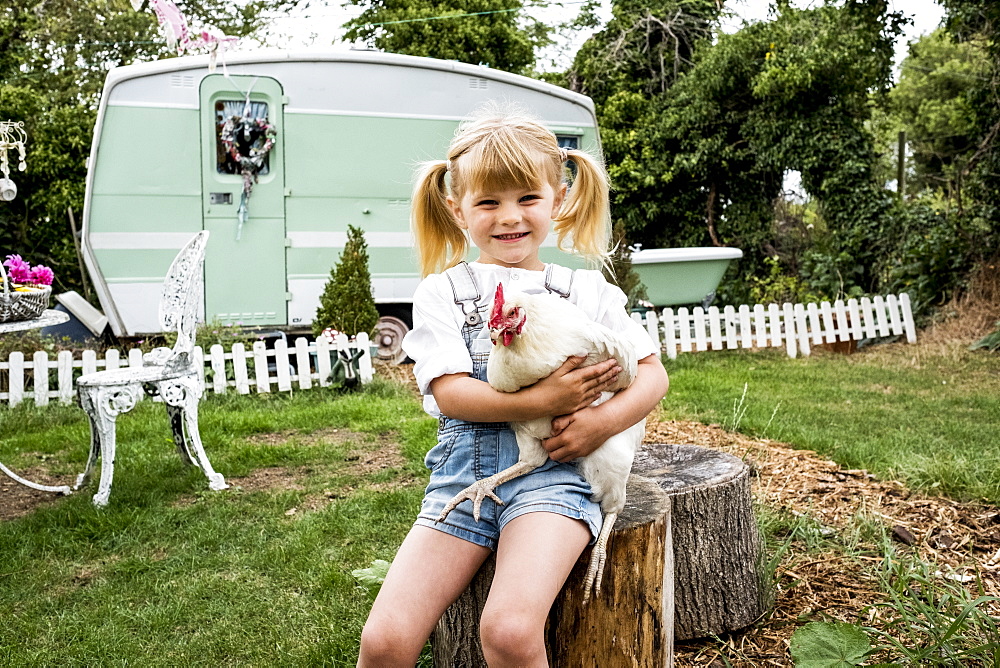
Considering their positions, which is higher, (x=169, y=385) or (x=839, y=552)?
(x=169, y=385)

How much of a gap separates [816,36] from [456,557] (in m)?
12.5

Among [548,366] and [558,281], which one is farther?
[558,281]

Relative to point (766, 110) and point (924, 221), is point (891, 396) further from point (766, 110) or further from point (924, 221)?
point (766, 110)

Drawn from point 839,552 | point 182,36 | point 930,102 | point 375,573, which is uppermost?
point 930,102

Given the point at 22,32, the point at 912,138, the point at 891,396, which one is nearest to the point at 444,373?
the point at 891,396

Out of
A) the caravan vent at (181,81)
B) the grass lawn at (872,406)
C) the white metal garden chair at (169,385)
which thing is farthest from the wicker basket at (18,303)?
the caravan vent at (181,81)

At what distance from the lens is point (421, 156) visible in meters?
8.39

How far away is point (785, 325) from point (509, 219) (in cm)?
797

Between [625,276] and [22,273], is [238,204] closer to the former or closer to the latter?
[22,273]

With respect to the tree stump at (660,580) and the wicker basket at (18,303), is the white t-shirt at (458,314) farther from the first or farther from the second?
the wicker basket at (18,303)

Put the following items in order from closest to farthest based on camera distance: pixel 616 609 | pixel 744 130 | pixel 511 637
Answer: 1. pixel 511 637
2. pixel 616 609
3. pixel 744 130

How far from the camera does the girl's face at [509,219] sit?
2006mm

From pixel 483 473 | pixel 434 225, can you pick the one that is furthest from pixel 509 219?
pixel 483 473

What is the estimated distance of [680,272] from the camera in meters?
10.9
